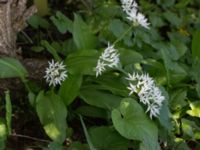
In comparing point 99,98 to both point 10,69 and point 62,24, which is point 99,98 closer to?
point 10,69

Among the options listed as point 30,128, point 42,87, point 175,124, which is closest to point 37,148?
point 30,128

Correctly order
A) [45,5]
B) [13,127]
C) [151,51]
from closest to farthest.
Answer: [13,127], [151,51], [45,5]

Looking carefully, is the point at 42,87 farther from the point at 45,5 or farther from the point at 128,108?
the point at 45,5

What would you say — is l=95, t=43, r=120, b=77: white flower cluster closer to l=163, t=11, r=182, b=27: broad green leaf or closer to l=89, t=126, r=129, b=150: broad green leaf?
l=89, t=126, r=129, b=150: broad green leaf

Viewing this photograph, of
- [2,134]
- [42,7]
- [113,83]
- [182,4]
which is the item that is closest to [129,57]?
[113,83]

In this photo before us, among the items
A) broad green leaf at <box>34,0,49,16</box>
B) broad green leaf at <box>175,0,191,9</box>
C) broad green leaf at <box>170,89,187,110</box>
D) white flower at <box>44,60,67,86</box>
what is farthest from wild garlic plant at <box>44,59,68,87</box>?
broad green leaf at <box>175,0,191,9</box>

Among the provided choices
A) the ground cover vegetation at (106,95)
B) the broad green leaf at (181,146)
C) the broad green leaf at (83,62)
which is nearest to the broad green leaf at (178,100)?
the ground cover vegetation at (106,95)

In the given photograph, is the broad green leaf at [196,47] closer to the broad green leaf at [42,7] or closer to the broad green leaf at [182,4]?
the broad green leaf at [182,4]
